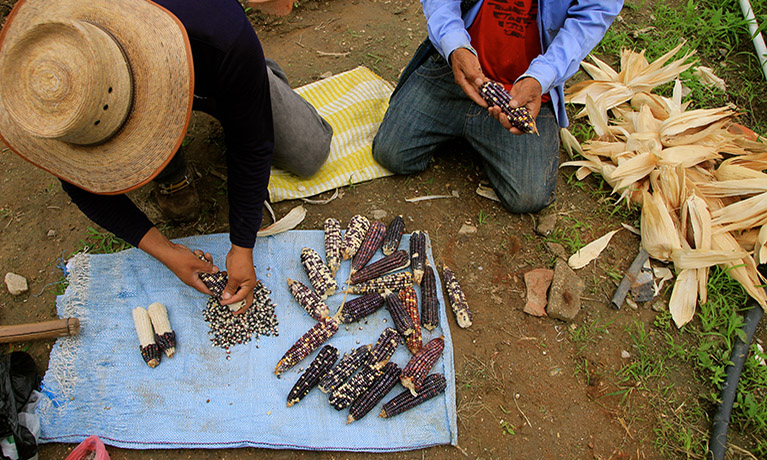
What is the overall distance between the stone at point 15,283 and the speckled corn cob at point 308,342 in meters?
2.08

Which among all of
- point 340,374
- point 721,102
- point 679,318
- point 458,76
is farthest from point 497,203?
point 721,102

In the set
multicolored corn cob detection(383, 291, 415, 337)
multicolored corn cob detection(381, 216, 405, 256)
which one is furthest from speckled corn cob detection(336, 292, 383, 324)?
multicolored corn cob detection(381, 216, 405, 256)

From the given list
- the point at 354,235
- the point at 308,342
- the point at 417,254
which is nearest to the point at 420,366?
the point at 308,342

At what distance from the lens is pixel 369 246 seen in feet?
11.5

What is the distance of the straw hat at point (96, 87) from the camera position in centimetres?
180

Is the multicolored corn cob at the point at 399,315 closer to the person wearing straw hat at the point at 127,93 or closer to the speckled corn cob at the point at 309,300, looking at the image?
the speckled corn cob at the point at 309,300

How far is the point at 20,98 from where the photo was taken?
1.87 metres

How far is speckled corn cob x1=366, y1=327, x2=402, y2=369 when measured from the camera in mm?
2977

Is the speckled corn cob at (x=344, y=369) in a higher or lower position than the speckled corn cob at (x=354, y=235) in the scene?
lower

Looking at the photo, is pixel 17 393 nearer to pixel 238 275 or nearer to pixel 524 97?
pixel 238 275

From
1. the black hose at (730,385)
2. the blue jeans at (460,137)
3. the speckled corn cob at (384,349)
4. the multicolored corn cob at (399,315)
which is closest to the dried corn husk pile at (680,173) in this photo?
the black hose at (730,385)

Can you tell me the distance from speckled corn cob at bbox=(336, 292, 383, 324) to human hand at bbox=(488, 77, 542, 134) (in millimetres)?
1579

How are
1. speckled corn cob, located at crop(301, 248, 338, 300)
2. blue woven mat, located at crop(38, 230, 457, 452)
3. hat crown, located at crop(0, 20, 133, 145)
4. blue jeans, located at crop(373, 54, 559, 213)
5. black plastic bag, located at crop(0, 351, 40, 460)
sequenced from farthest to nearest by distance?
1. blue jeans, located at crop(373, 54, 559, 213)
2. speckled corn cob, located at crop(301, 248, 338, 300)
3. blue woven mat, located at crop(38, 230, 457, 452)
4. black plastic bag, located at crop(0, 351, 40, 460)
5. hat crown, located at crop(0, 20, 133, 145)

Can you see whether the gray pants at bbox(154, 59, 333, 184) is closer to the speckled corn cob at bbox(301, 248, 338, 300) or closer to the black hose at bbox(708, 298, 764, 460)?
the speckled corn cob at bbox(301, 248, 338, 300)
